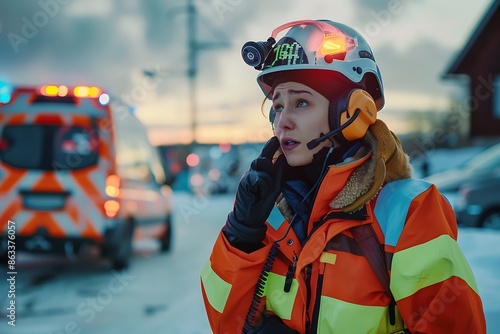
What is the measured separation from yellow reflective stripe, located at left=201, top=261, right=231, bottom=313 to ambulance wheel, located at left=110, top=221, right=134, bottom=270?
528 cm

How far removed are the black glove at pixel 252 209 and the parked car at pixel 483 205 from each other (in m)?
8.38

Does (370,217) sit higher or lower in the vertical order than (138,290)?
higher

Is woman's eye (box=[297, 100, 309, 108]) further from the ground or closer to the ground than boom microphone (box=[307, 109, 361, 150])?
further from the ground

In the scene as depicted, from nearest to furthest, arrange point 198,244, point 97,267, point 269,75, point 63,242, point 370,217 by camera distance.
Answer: point 370,217
point 269,75
point 63,242
point 97,267
point 198,244

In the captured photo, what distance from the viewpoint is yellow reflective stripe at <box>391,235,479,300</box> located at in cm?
188

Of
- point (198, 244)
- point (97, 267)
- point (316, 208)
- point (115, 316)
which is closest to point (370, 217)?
point (316, 208)

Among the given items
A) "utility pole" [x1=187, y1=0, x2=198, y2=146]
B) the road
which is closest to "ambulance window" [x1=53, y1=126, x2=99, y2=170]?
the road

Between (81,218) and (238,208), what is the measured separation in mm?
5227

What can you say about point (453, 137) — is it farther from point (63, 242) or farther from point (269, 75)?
point (269, 75)

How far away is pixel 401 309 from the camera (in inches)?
76.1

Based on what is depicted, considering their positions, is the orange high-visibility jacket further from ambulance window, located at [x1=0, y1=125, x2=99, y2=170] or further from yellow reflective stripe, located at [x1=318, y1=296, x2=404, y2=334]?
ambulance window, located at [x1=0, y1=125, x2=99, y2=170]

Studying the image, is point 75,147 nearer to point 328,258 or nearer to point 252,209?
point 252,209

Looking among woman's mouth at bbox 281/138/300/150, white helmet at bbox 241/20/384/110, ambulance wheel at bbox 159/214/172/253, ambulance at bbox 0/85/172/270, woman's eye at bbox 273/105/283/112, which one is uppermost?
white helmet at bbox 241/20/384/110

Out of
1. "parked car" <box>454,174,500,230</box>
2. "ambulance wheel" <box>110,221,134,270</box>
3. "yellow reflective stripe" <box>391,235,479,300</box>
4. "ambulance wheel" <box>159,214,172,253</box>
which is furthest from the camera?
"parked car" <box>454,174,500,230</box>
